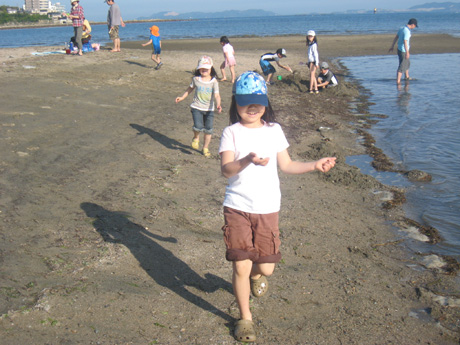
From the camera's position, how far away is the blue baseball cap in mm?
3352

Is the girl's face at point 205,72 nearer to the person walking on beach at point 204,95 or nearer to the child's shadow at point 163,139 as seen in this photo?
the person walking on beach at point 204,95

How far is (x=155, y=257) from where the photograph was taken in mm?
4355

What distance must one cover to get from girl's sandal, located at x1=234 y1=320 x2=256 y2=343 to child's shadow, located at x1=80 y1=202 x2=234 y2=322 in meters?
0.21


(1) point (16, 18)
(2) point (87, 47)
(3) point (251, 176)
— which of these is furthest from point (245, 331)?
(1) point (16, 18)

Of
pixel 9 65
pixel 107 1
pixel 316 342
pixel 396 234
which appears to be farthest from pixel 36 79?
pixel 316 342

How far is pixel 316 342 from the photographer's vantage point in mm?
3395

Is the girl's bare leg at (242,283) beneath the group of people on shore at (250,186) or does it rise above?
beneath

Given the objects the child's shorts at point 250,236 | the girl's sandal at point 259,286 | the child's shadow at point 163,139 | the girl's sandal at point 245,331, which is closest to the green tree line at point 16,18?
the child's shadow at point 163,139

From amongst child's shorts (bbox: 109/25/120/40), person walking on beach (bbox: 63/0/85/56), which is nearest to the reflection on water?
child's shorts (bbox: 109/25/120/40)

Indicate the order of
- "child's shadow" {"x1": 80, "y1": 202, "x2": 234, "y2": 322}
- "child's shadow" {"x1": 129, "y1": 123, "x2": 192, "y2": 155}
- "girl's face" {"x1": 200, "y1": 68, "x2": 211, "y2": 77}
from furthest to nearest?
"child's shadow" {"x1": 129, "y1": 123, "x2": 192, "y2": 155}
"girl's face" {"x1": 200, "y1": 68, "x2": 211, "y2": 77}
"child's shadow" {"x1": 80, "y1": 202, "x2": 234, "y2": 322}

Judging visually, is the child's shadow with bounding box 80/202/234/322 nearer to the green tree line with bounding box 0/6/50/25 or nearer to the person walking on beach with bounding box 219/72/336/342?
the person walking on beach with bounding box 219/72/336/342

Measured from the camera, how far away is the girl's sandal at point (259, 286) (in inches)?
148

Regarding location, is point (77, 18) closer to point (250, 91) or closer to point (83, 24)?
point (83, 24)

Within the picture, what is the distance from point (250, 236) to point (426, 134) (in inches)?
319
